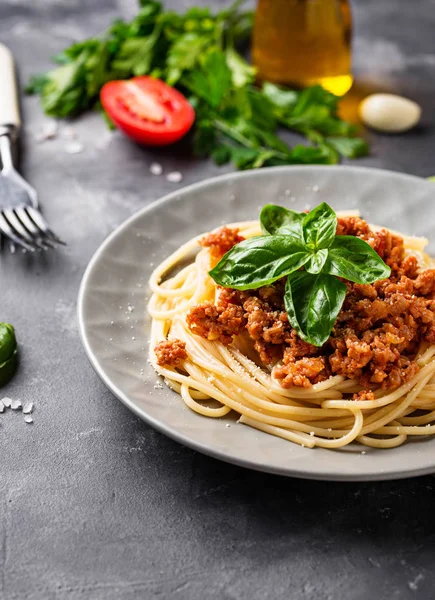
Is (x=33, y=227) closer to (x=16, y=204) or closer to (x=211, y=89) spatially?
(x=16, y=204)

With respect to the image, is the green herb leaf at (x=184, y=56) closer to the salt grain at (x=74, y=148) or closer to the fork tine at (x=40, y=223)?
the salt grain at (x=74, y=148)

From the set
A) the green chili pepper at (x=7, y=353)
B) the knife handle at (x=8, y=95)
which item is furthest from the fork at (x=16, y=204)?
the green chili pepper at (x=7, y=353)

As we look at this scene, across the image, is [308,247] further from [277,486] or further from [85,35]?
[85,35]

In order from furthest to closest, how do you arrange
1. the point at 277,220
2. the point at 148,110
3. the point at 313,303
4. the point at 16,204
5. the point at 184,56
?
the point at 184,56
the point at 148,110
the point at 16,204
the point at 277,220
the point at 313,303

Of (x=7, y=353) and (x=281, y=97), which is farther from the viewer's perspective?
(x=281, y=97)

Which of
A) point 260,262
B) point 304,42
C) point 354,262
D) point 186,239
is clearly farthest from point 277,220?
point 304,42

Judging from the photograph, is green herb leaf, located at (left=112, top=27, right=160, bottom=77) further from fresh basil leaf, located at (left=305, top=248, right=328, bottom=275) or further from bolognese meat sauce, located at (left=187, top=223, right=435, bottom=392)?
fresh basil leaf, located at (left=305, top=248, right=328, bottom=275)
